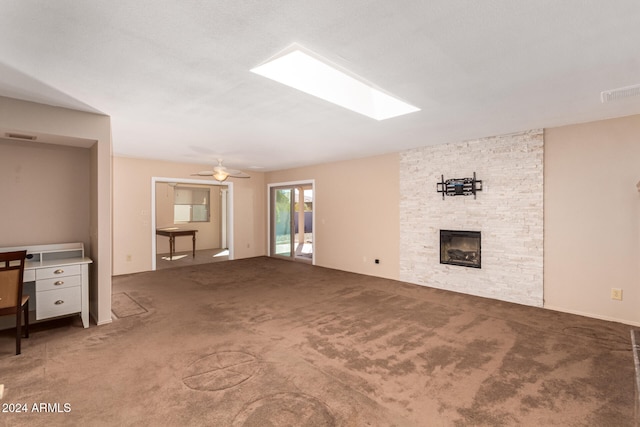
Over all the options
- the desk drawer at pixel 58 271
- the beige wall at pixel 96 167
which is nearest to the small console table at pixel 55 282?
the desk drawer at pixel 58 271

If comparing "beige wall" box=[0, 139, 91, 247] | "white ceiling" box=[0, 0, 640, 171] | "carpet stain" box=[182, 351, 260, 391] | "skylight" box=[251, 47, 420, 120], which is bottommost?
"carpet stain" box=[182, 351, 260, 391]

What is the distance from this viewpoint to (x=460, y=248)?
5.11m

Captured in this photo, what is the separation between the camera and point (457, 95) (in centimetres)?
301

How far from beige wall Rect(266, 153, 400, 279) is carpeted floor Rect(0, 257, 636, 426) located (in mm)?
1844

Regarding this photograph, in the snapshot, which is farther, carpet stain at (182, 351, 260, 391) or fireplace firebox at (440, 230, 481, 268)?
fireplace firebox at (440, 230, 481, 268)

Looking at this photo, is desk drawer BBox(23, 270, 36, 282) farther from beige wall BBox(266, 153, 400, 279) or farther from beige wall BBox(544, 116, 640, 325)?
beige wall BBox(544, 116, 640, 325)

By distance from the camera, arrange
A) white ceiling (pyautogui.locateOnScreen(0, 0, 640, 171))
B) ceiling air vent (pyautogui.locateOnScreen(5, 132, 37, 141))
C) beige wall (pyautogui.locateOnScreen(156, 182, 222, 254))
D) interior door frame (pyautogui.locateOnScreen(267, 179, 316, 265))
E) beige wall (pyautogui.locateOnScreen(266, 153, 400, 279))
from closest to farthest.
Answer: white ceiling (pyautogui.locateOnScreen(0, 0, 640, 171)) < ceiling air vent (pyautogui.locateOnScreen(5, 132, 37, 141)) < beige wall (pyautogui.locateOnScreen(266, 153, 400, 279)) < interior door frame (pyautogui.locateOnScreen(267, 179, 316, 265)) < beige wall (pyautogui.locateOnScreen(156, 182, 222, 254))

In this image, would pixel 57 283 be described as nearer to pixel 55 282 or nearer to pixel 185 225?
pixel 55 282

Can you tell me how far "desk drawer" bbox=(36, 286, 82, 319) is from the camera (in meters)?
3.31

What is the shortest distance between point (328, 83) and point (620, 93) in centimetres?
280

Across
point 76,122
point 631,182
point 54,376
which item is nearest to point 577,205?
point 631,182

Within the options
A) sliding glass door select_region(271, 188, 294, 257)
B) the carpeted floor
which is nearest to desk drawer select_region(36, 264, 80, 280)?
the carpeted floor

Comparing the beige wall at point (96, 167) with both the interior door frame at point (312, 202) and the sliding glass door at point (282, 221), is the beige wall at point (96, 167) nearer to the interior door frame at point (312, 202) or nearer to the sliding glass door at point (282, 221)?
the interior door frame at point (312, 202)

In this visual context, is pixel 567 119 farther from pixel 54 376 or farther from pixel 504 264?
pixel 54 376
